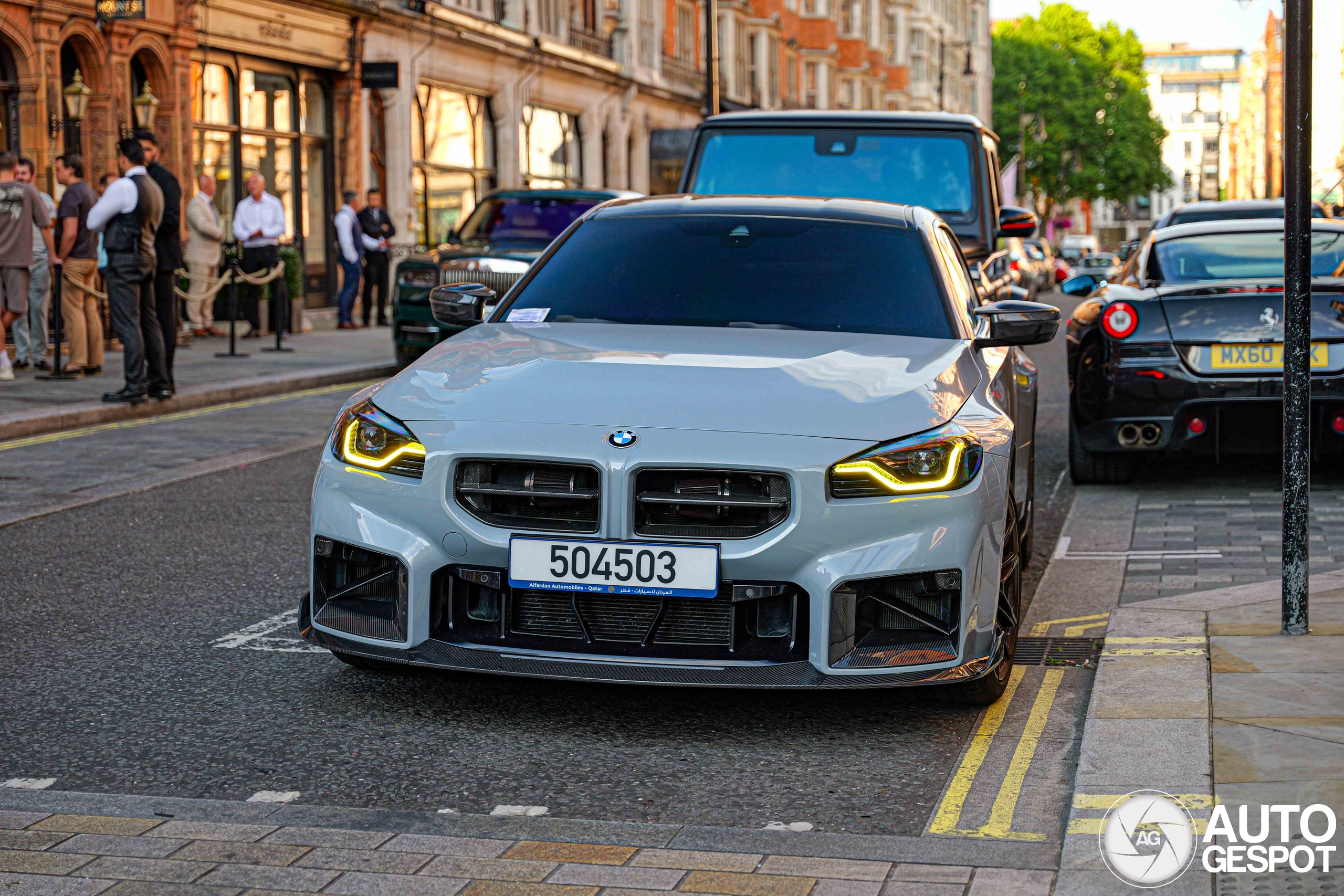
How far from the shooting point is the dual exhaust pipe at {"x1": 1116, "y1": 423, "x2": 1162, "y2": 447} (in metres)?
8.88

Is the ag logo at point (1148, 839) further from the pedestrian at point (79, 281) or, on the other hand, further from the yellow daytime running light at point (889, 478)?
the pedestrian at point (79, 281)

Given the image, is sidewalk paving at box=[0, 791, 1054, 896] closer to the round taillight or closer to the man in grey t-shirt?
the round taillight

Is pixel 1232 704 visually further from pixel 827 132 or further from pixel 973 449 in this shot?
pixel 827 132

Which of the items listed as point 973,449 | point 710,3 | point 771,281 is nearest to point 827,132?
point 771,281

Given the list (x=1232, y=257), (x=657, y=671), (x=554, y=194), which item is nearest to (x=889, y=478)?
(x=657, y=671)

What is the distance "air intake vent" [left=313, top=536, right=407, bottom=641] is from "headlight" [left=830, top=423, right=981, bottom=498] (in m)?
1.20

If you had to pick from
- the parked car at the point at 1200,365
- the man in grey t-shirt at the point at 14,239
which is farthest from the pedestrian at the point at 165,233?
the parked car at the point at 1200,365

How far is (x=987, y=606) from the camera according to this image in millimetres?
4711

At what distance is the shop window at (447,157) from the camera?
31.2 m

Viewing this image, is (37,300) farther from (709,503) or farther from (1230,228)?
(709,503)

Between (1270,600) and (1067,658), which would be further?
(1270,600)

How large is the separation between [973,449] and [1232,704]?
943mm


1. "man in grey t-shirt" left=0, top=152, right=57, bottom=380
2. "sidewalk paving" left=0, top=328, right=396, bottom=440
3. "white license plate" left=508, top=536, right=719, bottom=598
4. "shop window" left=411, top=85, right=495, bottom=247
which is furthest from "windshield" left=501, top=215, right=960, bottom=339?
"shop window" left=411, top=85, right=495, bottom=247

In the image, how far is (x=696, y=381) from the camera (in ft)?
16.2
